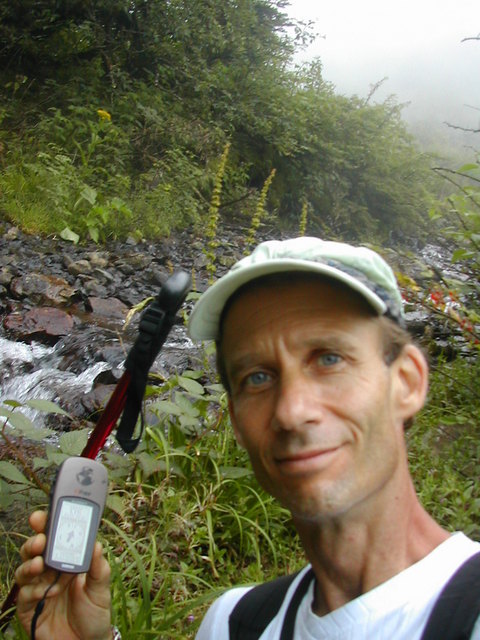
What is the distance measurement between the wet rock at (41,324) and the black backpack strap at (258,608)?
5370 millimetres

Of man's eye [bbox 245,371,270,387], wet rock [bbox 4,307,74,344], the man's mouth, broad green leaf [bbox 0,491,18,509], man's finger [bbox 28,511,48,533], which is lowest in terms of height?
wet rock [bbox 4,307,74,344]

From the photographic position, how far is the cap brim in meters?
1.23

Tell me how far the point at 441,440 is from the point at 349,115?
512 inches

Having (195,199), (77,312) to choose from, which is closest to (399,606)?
(77,312)

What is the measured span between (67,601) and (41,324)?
5.25 metres

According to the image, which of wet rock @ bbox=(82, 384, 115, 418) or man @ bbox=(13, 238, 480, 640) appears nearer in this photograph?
man @ bbox=(13, 238, 480, 640)

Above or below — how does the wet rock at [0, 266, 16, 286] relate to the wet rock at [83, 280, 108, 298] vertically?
above

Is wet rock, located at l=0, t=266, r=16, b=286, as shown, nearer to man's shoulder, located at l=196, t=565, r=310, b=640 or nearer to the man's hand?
the man's hand

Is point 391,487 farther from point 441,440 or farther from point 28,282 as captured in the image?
point 28,282

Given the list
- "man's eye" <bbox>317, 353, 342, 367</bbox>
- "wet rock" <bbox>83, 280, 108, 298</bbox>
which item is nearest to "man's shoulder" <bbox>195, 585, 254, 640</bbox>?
"man's eye" <bbox>317, 353, 342, 367</bbox>

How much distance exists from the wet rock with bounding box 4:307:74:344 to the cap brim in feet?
16.9

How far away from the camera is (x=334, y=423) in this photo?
1.20 m

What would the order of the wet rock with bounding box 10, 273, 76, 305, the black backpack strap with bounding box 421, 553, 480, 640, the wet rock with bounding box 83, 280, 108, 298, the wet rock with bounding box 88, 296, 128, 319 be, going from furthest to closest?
the wet rock with bounding box 83, 280, 108, 298 → the wet rock with bounding box 88, 296, 128, 319 → the wet rock with bounding box 10, 273, 76, 305 → the black backpack strap with bounding box 421, 553, 480, 640

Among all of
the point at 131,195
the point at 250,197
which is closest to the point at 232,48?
the point at 250,197
